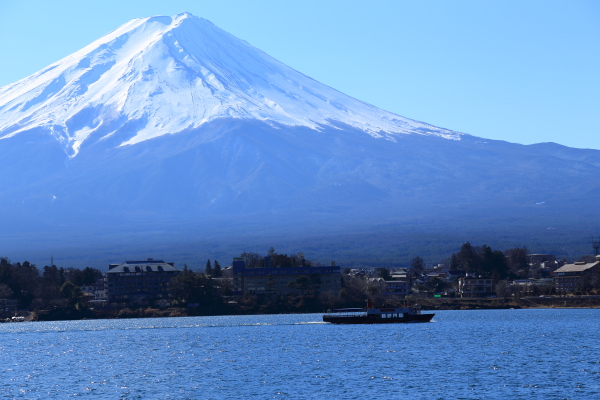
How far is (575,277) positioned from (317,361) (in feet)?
194

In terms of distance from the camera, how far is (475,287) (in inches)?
4028

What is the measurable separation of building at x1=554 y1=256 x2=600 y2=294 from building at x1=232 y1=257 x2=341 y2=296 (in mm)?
22833

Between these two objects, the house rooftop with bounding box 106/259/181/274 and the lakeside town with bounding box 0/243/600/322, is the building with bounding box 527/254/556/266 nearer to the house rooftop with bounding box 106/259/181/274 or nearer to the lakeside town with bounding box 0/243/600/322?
the lakeside town with bounding box 0/243/600/322

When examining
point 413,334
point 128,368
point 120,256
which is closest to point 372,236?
point 120,256

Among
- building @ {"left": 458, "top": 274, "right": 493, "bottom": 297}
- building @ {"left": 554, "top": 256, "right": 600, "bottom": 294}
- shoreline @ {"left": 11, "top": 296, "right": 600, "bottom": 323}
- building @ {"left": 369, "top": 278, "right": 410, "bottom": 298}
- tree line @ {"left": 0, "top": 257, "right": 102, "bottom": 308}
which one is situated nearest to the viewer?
shoreline @ {"left": 11, "top": 296, "right": 600, "bottom": 323}

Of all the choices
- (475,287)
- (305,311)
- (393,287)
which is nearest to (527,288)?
(475,287)

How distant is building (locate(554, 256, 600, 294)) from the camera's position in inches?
3868

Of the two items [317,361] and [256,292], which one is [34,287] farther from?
[317,361]

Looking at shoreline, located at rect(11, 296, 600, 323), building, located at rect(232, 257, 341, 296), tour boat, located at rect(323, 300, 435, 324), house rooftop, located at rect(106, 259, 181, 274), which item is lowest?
tour boat, located at rect(323, 300, 435, 324)

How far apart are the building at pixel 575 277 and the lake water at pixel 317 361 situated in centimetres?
2293

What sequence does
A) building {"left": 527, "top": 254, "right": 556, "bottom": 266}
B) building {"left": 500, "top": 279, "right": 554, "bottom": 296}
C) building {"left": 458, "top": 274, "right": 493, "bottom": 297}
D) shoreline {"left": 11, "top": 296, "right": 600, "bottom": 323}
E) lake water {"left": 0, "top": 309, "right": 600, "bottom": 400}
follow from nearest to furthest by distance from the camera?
1. lake water {"left": 0, "top": 309, "right": 600, "bottom": 400}
2. shoreline {"left": 11, "top": 296, "right": 600, "bottom": 323}
3. building {"left": 500, "top": 279, "right": 554, "bottom": 296}
4. building {"left": 458, "top": 274, "right": 493, "bottom": 297}
5. building {"left": 527, "top": 254, "right": 556, "bottom": 266}

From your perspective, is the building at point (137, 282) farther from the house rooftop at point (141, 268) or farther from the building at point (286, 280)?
the building at point (286, 280)

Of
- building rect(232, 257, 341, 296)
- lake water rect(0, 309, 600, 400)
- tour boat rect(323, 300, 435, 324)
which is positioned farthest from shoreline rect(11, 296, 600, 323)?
lake water rect(0, 309, 600, 400)

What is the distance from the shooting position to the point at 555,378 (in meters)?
38.7
